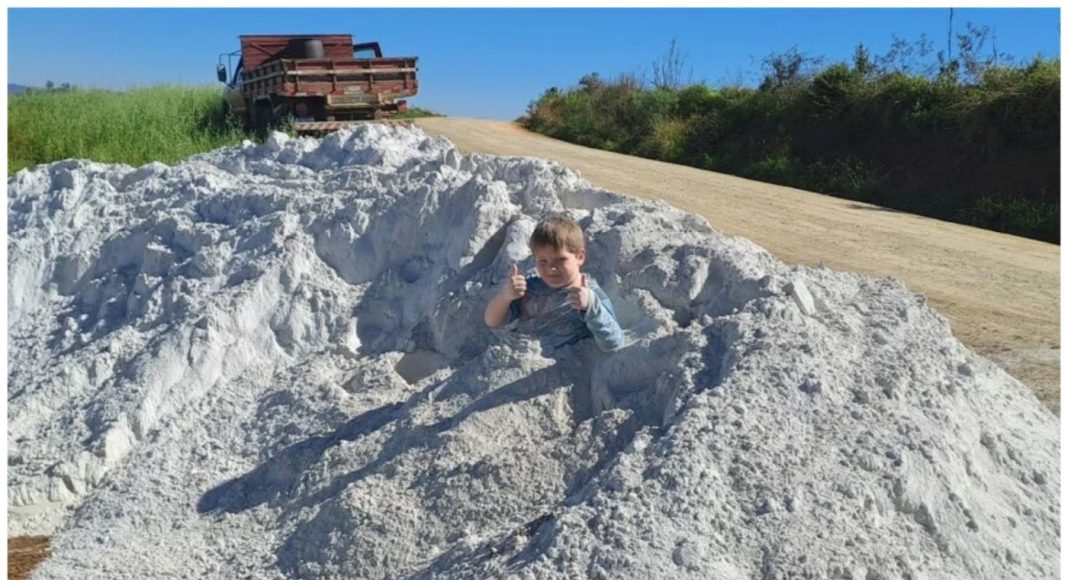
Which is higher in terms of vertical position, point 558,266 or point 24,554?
point 558,266

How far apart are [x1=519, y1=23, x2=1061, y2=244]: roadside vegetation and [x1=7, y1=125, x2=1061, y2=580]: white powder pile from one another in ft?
29.8

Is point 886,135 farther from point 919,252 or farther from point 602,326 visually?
point 602,326

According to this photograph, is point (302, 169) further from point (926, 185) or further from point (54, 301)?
point (926, 185)

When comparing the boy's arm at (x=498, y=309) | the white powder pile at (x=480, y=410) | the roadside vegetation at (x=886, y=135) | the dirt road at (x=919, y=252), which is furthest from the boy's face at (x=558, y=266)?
the roadside vegetation at (x=886, y=135)

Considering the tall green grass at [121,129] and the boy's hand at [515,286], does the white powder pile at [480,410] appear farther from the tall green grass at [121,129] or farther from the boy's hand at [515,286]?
the tall green grass at [121,129]

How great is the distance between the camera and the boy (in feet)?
14.6

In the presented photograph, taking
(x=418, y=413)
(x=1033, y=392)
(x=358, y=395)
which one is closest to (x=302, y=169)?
(x=358, y=395)

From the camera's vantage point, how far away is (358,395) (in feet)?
17.5

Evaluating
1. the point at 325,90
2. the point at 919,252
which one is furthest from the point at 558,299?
the point at 325,90

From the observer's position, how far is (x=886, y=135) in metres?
17.0

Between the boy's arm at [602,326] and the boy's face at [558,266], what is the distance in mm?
98

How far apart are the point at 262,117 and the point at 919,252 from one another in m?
9.87

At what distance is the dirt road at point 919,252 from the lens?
21.2 feet

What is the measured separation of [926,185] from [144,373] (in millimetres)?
12023
